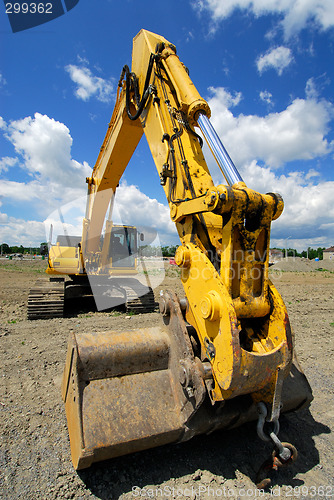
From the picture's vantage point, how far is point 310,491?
2230 mm

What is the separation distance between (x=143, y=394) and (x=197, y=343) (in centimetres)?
66

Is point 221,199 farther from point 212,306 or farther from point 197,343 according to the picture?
point 197,343

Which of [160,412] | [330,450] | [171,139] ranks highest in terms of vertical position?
[171,139]

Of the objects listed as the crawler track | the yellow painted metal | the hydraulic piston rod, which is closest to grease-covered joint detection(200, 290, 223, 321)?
the hydraulic piston rod

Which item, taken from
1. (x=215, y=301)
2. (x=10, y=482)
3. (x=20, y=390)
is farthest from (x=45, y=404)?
(x=215, y=301)

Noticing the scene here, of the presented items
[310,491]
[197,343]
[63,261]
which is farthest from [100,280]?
[310,491]

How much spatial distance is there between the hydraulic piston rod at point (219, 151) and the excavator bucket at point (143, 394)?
1249 mm

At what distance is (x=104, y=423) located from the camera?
2248 mm

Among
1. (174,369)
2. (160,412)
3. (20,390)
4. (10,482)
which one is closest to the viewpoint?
(10,482)

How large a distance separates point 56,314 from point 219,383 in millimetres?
6056

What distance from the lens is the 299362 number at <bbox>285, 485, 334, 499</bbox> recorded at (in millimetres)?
2193

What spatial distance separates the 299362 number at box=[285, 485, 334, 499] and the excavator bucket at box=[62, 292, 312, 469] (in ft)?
1.79

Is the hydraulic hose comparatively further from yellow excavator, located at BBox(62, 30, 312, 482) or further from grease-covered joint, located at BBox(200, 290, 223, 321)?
grease-covered joint, located at BBox(200, 290, 223, 321)

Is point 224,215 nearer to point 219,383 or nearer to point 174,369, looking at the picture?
point 219,383
